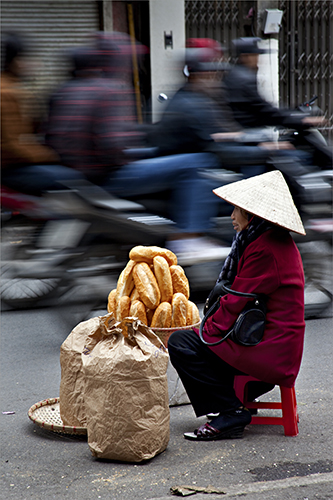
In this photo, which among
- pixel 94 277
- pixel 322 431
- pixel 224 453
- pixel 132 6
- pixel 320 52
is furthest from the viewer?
pixel 320 52

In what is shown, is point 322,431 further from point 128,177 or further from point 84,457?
point 128,177

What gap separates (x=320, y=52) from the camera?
40.3 feet

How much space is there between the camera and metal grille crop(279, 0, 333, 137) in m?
11.9

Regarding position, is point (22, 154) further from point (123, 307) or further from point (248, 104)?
point (248, 104)

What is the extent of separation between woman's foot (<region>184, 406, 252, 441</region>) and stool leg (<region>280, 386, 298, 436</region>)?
6.9 inches

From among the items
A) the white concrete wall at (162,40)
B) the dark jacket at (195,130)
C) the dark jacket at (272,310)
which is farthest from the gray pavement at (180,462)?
the white concrete wall at (162,40)

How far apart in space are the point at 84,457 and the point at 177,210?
2.55 meters

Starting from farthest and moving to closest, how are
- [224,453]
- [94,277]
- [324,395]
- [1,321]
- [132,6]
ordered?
1. [132,6]
2. [1,321]
3. [94,277]
4. [324,395]
5. [224,453]

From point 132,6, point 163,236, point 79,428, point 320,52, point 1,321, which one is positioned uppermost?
point 132,6

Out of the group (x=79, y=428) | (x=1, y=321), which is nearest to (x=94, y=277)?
(x=1, y=321)

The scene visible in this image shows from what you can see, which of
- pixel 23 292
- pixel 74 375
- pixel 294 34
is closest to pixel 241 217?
pixel 74 375

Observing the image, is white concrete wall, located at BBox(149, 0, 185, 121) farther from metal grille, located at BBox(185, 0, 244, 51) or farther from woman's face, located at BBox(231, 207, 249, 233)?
woman's face, located at BBox(231, 207, 249, 233)

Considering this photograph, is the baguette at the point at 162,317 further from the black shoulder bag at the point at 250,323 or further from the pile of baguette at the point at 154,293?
the black shoulder bag at the point at 250,323

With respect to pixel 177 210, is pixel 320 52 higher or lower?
higher
